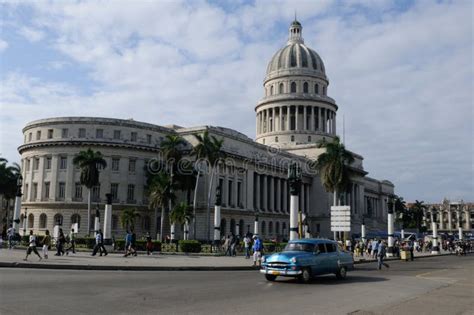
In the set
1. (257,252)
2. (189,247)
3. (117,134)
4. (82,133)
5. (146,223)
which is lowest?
(189,247)

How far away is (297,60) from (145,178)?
185 feet

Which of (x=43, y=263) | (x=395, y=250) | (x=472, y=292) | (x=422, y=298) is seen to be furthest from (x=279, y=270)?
(x=395, y=250)

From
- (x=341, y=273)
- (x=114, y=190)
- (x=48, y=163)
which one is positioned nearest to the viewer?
(x=341, y=273)

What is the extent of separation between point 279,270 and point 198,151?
1660 inches

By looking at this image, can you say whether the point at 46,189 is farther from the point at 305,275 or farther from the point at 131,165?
the point at 305,275

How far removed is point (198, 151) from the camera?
60.5m

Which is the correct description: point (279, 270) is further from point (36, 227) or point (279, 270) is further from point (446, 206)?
point (446, 206)

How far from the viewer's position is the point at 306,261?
1925 cm

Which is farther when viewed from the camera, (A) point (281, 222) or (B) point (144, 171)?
(A) point (281, 222)

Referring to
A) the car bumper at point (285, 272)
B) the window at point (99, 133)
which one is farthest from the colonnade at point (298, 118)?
the car bumper at point (285, 272)

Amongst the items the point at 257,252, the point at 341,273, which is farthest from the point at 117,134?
the point at 341,273

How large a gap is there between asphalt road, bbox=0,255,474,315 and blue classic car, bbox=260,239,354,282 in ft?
1.68

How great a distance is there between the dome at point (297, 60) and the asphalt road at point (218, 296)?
97.3 m

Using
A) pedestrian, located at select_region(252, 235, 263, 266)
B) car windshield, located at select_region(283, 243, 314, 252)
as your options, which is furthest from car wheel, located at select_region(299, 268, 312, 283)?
pedestrian, located at select_region(252, 235, 263, 266)
